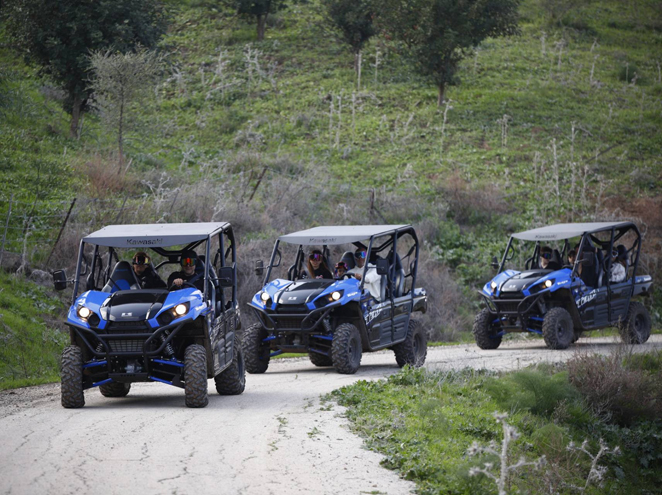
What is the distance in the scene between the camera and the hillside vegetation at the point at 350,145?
26.2 meters

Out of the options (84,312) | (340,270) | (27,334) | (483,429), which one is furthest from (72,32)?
(483,429)

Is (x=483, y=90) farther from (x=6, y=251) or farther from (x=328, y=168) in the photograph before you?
(x=6, y=251)

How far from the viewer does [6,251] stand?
20844 millimetres

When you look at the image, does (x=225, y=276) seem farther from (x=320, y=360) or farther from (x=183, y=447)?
(x=320, y=360)

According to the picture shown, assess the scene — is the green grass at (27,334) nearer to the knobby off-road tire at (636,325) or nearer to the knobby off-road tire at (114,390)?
the knobby off-road tire at (114,390)

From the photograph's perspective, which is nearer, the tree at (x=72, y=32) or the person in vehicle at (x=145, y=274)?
the person in vehicle at (x=145, y=274)

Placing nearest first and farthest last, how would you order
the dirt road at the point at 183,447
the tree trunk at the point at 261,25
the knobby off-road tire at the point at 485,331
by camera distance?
the dirt road at the point at 183,447, the knobby off-road tire at the point at 485,331, the tree trunk at the point at 261,25

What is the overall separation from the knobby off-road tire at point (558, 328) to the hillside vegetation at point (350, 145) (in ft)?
17.1

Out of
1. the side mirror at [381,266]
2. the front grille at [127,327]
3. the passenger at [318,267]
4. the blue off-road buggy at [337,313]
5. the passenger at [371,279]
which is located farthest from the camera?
the passenger at [318,267]

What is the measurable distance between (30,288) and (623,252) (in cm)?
1375

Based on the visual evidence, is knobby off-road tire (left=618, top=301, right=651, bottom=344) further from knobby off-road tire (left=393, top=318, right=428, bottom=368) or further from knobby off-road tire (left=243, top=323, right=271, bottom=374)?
knobby off-road tire (left=243, top=323, right=271, bottom=374)

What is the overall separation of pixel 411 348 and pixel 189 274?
17.6ft

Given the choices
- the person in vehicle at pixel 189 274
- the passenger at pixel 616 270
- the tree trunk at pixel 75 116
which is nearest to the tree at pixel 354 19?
the tree trunk at pixel 75 116

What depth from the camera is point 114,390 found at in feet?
41.8
